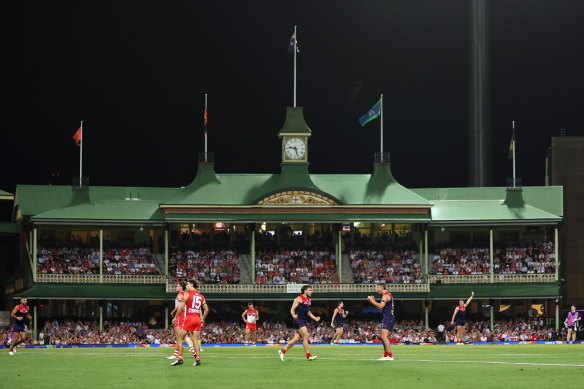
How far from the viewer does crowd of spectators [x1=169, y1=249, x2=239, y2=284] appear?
63.2 m

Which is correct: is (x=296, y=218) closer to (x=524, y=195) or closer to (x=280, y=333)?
(x=280, y=333)

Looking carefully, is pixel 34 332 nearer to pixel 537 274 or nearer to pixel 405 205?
pixel 405 205

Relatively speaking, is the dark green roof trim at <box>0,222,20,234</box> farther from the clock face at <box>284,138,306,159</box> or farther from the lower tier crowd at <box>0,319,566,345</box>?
the clock face at <box>284,138,306,159</box>

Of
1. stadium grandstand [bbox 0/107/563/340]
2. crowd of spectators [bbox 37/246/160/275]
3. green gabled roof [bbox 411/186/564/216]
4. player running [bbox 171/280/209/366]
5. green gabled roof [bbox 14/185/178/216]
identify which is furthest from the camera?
green gabled roof [bbox 411/186/564/216]

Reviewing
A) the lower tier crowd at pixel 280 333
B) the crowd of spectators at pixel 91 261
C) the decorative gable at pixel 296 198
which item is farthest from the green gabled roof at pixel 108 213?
the decorative gable at pixel 296 198

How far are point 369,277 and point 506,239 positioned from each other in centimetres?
1166

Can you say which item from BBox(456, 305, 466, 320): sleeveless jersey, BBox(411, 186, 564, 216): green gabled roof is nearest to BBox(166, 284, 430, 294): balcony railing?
BBox(411, 186, 564, 216): green gabled roof

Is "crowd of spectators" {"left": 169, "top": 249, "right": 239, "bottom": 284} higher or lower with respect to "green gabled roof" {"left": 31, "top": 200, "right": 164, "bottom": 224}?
lower

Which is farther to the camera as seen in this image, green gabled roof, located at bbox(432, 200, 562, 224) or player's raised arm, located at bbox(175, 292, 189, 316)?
green gabled roof, located at bbox(432, 200, 562, 224)

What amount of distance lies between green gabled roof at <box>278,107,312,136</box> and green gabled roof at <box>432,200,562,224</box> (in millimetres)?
10796

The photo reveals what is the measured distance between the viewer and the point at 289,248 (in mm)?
67625

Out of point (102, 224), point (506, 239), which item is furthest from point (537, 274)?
point (102, 224)

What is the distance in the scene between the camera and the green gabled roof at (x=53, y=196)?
6894cm

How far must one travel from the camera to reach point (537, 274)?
64.1 m
